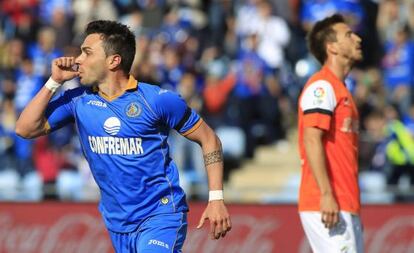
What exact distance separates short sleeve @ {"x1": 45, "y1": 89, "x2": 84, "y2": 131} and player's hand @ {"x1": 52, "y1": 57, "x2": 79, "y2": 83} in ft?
0.37

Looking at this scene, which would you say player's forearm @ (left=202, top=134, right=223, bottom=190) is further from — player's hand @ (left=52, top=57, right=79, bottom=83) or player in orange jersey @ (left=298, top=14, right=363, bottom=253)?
player's hand @ (left=52, top=57, right=79, bottom=83)

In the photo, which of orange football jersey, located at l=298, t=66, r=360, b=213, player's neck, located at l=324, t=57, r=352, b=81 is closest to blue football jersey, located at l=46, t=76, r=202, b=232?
orange football jersey, located at l=298, t=66, r=360, b=213

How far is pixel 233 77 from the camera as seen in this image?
1533cm

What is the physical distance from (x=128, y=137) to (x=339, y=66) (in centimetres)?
195

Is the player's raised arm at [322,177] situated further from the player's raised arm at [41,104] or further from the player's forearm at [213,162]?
the player's raised arm at [41,104]

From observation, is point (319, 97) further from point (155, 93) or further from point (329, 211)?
point (155, 93)

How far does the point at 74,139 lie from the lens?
15516 millimetres

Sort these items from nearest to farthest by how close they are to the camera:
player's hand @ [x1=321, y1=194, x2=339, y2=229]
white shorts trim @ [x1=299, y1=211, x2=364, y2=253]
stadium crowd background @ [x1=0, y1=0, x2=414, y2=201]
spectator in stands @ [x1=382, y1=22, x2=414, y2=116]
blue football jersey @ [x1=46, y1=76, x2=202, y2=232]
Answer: blue football jersey @ [x1=46, y1=76, x2=202, y2=232] → player's hand @ [x1=321, y1=194, x2=339, y2=229] → white shorts trim @ [x1=299, y1=211, x2=364, y2=253] → stadium crowd background @ [x1=0, y1=0, x2=414, y2=201] → spectator in stands @ [x1=382, y1=22, x2=414, y2=116]

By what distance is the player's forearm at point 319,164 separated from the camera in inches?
297

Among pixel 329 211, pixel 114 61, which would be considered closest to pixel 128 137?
pixel 114 61

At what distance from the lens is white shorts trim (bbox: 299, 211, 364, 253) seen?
761 cm

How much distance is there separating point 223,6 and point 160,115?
10136 mm

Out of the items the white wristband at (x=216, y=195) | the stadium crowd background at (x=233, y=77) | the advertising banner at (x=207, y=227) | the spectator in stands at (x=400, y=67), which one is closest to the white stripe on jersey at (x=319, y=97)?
the white wristband at (x=216, y=195)

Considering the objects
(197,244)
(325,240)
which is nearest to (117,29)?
(325,240)
